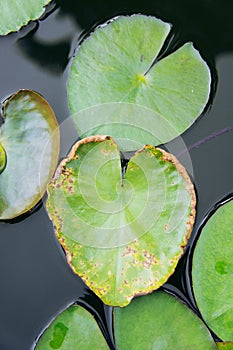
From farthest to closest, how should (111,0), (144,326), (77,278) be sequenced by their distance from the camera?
1. (111,0)
2. (77,278)
3. (144,326)

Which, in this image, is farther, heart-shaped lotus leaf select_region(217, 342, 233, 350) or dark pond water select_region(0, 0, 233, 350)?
dark pond water select_region(0, 0, 233, 350)

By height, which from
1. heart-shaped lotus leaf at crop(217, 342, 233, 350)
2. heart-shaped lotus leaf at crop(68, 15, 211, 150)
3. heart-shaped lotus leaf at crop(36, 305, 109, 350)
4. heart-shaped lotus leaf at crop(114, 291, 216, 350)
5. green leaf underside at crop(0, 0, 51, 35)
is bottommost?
heart-shaped lotus leaf at crop(217, 342, 233, 350)

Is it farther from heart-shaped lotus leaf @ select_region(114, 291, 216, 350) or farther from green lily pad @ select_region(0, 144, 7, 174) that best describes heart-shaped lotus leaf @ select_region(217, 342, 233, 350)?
green lily pad @ select_region(0, 144, 7, 174)

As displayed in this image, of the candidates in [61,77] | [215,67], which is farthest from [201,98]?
[61,77]

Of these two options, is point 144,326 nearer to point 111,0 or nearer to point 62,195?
point 62,195

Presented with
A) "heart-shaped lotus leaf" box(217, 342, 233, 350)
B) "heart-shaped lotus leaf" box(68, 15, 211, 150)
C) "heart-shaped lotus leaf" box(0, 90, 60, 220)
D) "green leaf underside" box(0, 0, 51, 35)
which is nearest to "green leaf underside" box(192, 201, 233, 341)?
"heart-shaped lotus leaf" box(217, 342, 233, 350)

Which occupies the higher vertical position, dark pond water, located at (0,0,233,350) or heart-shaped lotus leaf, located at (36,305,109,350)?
dark pond water, located at (0,0,233,350)

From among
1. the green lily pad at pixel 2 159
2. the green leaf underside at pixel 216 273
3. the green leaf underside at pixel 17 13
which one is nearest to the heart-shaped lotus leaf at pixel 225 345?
the green leaf underside at pixel 216 273
